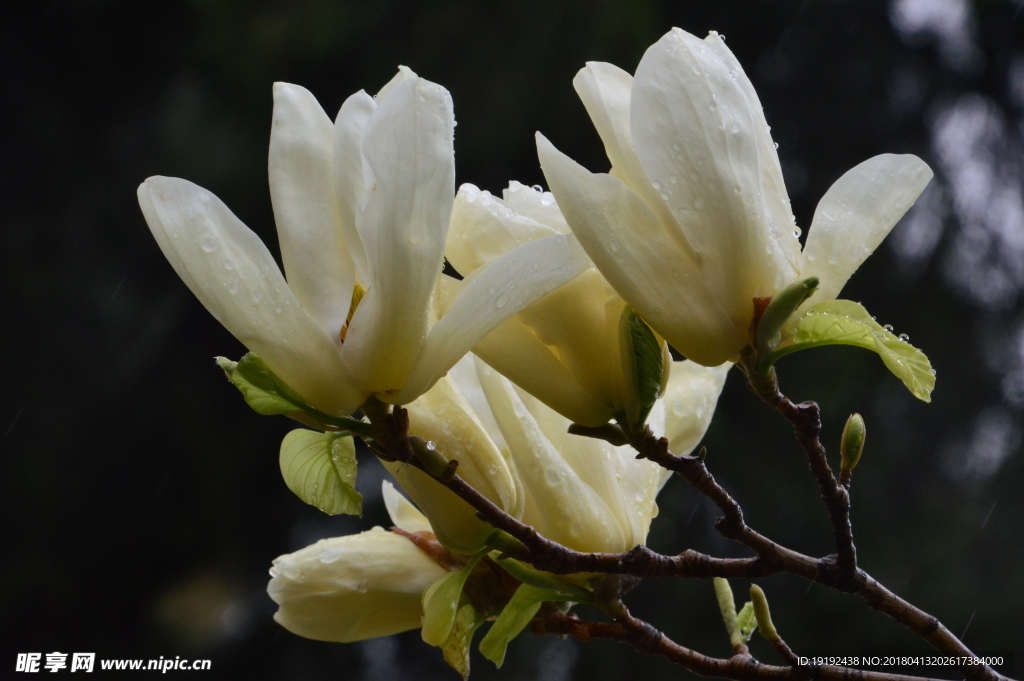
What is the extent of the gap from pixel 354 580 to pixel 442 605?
0.25 ft

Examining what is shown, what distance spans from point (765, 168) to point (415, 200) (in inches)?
6.6

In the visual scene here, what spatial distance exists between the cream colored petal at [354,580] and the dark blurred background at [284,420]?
188 cm

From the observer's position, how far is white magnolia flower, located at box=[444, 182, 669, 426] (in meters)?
0.41

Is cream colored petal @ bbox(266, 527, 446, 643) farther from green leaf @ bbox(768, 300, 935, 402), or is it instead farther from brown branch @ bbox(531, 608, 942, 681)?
green leaf @ bbox(768, 300, 935, 402)

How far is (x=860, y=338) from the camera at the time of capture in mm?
384

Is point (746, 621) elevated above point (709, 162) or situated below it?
below

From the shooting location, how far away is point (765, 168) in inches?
16.5

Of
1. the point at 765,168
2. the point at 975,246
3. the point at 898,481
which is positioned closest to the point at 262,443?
the point at 898,481

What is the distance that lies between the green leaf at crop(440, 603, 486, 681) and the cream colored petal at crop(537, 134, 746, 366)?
0.20 m


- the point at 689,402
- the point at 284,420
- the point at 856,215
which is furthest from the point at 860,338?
the point at 284,420

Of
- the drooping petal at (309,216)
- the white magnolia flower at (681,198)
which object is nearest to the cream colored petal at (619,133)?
the white magnolia flower at (681,198)

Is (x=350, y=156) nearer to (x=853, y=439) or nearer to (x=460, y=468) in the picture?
(x=460, y=468)

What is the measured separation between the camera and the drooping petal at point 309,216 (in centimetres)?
39

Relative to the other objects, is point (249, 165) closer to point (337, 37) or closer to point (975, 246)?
point (337, 37)
